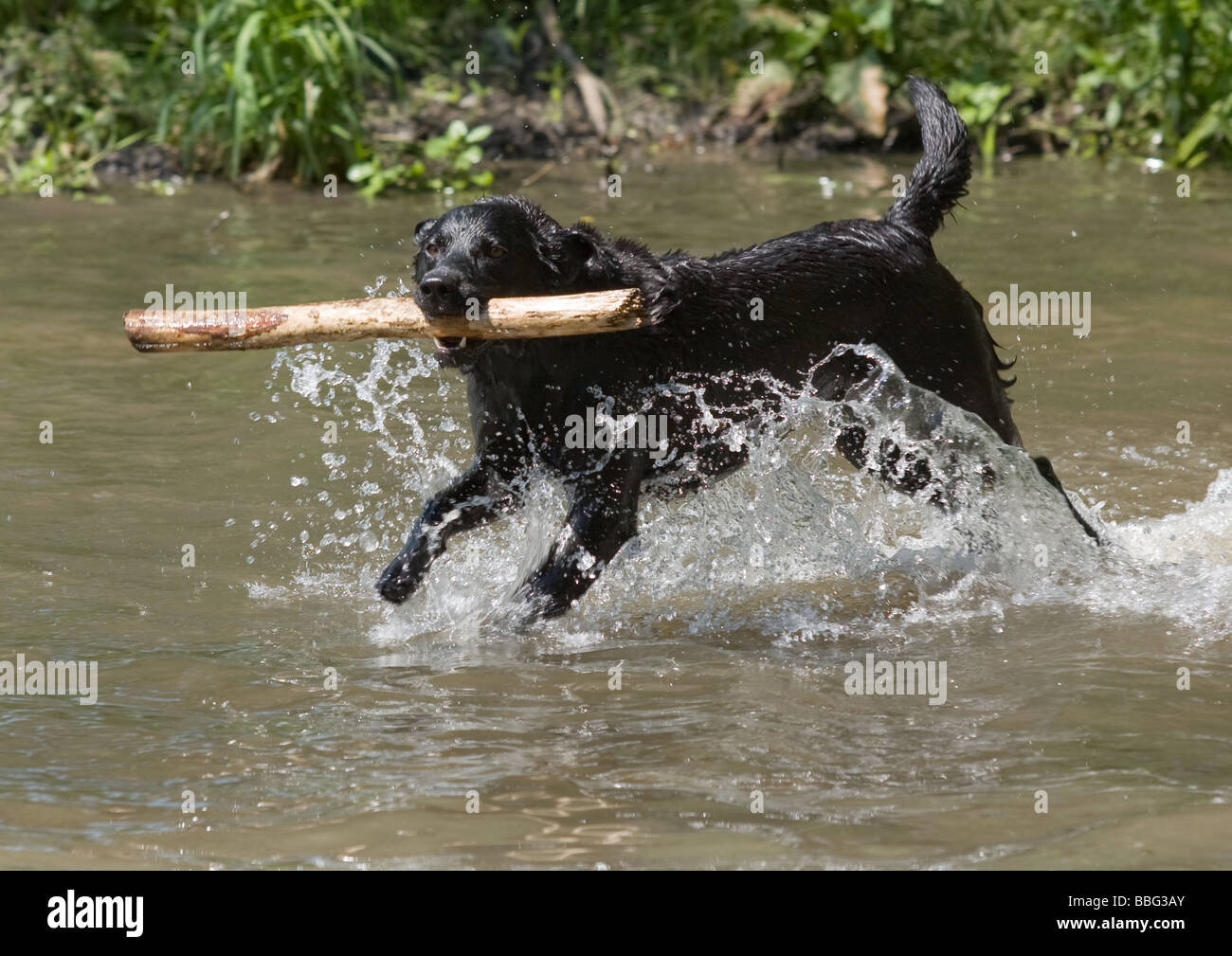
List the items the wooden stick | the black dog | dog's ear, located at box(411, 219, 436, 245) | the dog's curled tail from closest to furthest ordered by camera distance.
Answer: the wooden stick
the black dog
dog's ear, located at box(411, 219, 436, 245)
the dog's curled tail

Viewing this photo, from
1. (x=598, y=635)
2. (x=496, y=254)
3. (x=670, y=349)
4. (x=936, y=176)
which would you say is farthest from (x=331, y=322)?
(x=936, y=176)

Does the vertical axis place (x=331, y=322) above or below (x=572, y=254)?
below

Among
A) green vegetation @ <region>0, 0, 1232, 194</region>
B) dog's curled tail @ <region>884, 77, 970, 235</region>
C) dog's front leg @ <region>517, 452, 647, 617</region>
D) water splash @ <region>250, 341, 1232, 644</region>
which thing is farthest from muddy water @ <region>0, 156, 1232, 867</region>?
green vegetation @ <region>0, 0, 1232, 194</region>

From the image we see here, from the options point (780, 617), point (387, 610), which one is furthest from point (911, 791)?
point (387, 610)

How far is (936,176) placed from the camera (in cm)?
538

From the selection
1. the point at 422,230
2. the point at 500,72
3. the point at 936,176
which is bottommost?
the point at 422,230

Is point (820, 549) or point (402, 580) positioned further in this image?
point (820, 549)

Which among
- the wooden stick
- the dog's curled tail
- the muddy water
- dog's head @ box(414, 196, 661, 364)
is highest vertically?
the dog's curled tail

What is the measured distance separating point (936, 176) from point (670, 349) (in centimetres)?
120

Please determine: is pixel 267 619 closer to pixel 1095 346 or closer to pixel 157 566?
pixel 157 566

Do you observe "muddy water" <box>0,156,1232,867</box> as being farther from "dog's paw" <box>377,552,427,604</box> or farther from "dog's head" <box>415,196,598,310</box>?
"dog's head" <box>415,196,598,310</box>

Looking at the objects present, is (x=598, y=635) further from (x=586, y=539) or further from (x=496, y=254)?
(x=496, y=254)

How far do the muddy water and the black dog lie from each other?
0.16 meters

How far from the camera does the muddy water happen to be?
11.0ft
